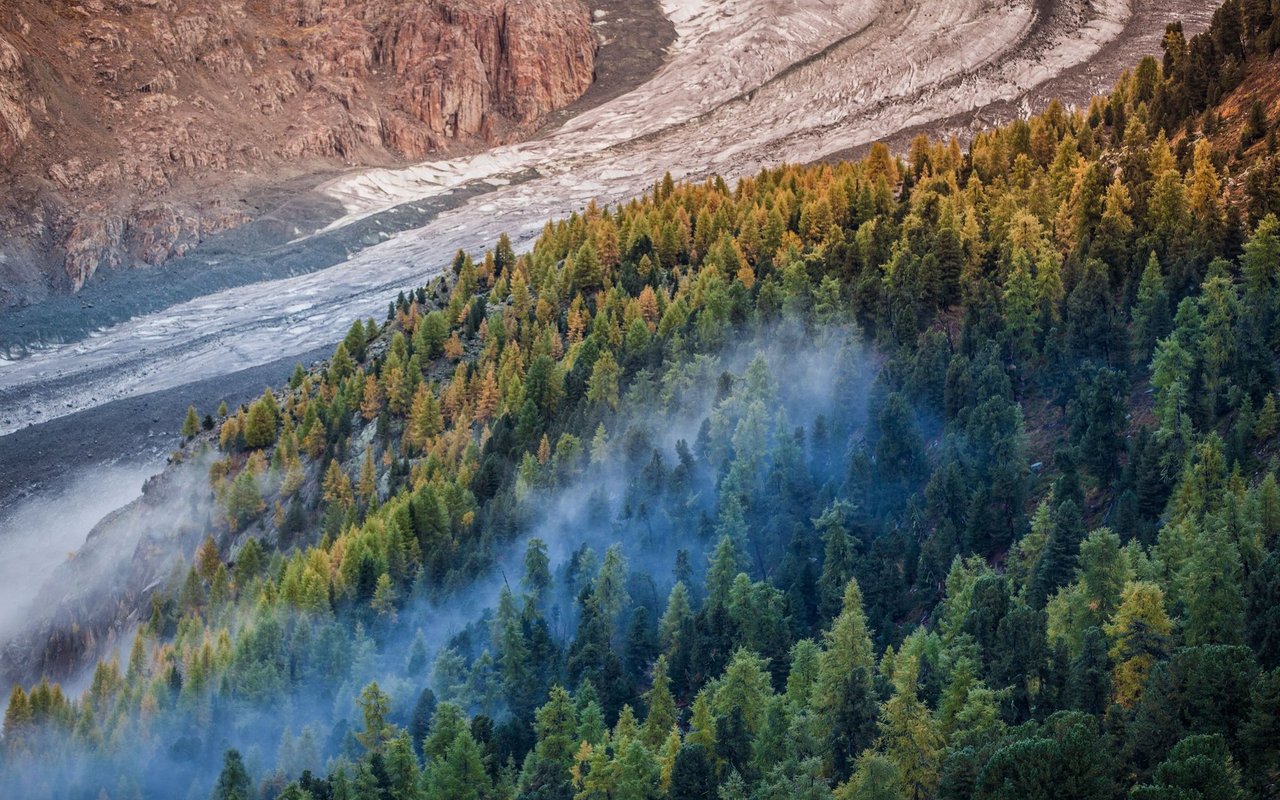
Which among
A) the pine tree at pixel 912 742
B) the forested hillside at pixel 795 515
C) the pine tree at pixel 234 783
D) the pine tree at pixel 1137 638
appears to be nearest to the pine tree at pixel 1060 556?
the forested hillside at pixel 795 515

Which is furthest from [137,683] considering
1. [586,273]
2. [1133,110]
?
[1133,110]

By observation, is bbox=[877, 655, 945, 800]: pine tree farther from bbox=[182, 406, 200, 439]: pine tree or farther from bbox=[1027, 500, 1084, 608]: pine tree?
bbox=[182, 406, 200, 439]: pine tree

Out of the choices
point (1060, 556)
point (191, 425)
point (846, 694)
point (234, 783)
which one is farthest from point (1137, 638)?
point (191, 425)

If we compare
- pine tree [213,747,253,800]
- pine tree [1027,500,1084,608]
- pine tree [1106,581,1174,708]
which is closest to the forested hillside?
pine tree [1106,581,1174,708]

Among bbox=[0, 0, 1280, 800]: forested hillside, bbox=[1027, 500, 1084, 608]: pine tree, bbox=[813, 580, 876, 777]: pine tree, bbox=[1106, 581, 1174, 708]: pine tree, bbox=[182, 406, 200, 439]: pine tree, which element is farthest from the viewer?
bbox=[182, 406, 200, 439]: pine tree

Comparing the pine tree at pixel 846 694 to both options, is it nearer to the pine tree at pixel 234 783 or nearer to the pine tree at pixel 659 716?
the pine tree at pixel 659 716

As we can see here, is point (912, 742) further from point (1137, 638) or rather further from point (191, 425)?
point (191, 425)

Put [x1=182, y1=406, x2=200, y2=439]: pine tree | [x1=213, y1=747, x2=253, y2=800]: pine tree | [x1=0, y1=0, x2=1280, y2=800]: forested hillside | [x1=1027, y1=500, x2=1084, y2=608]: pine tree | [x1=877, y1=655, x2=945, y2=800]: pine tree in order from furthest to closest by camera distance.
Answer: [x1=182, y1=406, x2=200, y2=439]: pine tree, [x1=213, y1=747, x2=253, y2=800]: pine tree, [x1=1027, y1=500, x2=1084, y2=608]: pine tree, [x1=0, y1=0, x2=1280, y2=800]: forested hillside, [x1=877, y1=655, x2=945, y2=800]: pine tree

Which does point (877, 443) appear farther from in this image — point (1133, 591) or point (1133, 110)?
point (1133, 110)
